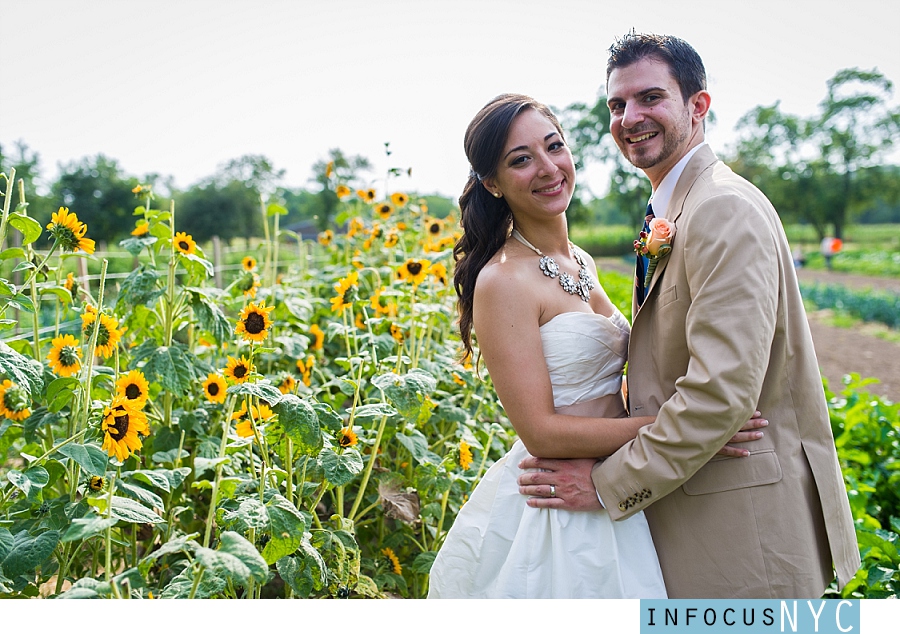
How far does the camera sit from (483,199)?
194 centimetres

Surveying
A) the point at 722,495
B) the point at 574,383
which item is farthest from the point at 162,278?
the point at 722,495

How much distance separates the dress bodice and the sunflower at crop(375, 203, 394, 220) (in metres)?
2.56

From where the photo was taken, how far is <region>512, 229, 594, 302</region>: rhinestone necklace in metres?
1.79

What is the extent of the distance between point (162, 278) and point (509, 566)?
1551 mm

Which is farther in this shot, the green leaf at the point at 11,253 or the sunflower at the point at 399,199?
the sunflower at the point at 399,199

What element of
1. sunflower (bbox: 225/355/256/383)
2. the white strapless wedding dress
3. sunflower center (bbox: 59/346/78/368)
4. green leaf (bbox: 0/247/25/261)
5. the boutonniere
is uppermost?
the boutonniere

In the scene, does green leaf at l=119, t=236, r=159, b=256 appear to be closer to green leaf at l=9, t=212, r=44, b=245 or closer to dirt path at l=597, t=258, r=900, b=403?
green leaf at l=9, t=212, r=44, b=245

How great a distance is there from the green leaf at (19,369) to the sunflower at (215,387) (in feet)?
1.58

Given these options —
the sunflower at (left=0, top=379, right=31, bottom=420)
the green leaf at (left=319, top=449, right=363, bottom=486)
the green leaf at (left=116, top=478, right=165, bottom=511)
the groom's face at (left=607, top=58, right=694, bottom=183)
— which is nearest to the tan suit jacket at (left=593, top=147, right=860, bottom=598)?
the groom's face at (left=607, top=58, right=694, bottom=183)

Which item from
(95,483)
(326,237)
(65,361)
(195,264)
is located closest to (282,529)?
(95,483)

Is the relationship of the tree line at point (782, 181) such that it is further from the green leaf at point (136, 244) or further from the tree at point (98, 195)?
the green leaf at point (136, 244)

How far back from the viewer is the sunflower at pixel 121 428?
4.88ft

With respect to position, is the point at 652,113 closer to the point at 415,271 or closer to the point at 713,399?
the point at 713,399

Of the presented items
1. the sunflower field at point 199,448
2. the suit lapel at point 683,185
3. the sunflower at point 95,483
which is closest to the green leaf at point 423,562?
the sunflower field at point 199,448
